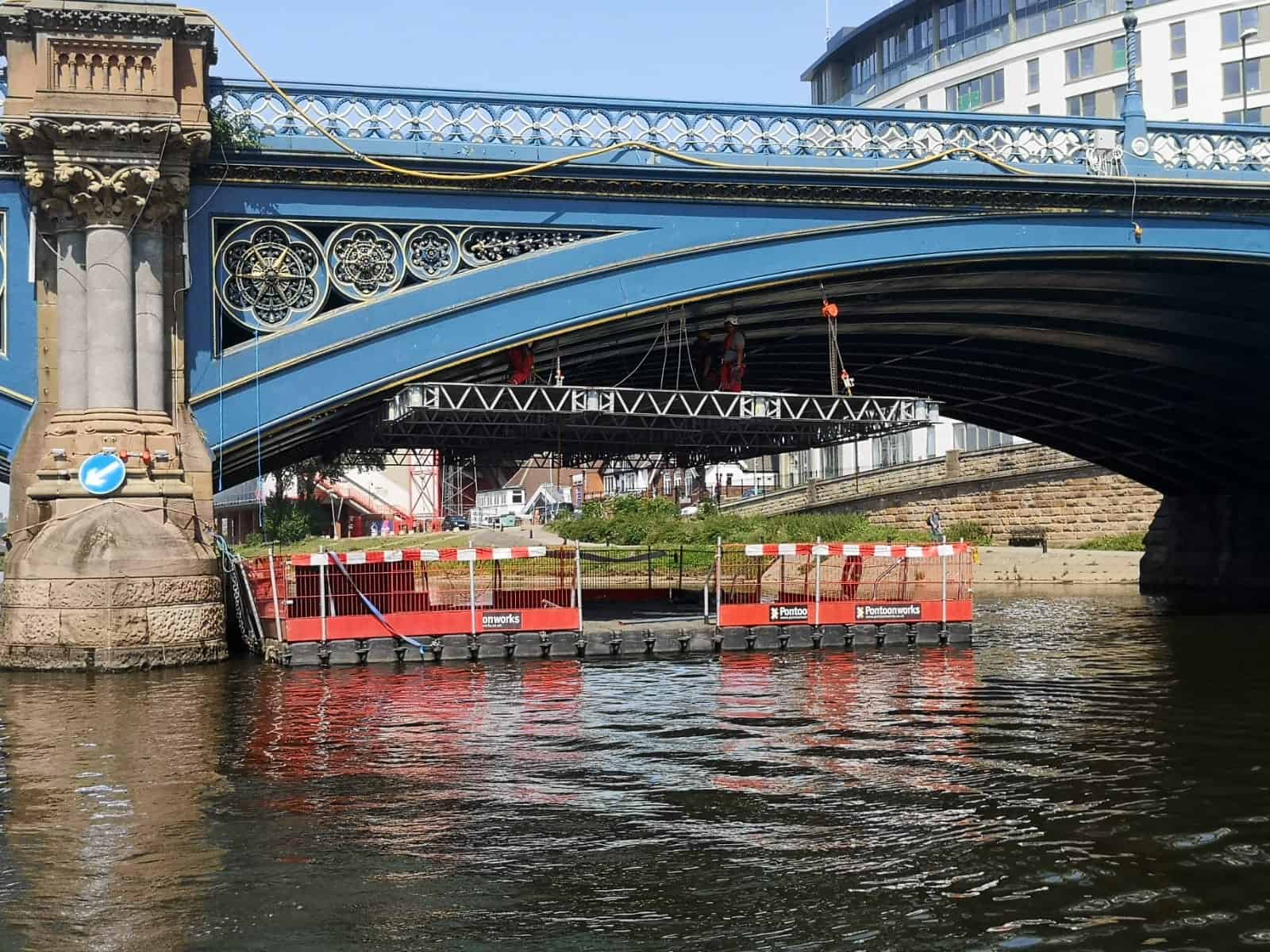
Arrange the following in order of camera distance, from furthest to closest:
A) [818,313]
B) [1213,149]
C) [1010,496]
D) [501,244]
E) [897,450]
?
[897,450], [1010,496], [818,313], [1213,149], [501,244]

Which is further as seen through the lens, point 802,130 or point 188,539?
point 802,130

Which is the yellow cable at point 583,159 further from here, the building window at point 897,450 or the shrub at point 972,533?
the building window at point 897,450

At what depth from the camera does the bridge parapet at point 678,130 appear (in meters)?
24.0

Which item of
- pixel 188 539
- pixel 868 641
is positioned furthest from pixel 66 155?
pixel 868 641

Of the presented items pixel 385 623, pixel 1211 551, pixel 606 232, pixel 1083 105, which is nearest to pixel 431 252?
pixel 606 232

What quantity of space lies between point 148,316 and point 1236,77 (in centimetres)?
5749

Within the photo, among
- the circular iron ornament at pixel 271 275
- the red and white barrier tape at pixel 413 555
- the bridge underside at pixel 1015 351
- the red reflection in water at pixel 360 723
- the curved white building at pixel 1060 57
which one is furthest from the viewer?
the curved white building at pixel 1060 57

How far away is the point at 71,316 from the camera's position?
74.6 ft

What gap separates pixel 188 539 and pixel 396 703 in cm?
558

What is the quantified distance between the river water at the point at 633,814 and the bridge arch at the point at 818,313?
18.4ft

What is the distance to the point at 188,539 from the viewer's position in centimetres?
2269

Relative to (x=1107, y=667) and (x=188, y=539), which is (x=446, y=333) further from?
(x=1107, y=667)

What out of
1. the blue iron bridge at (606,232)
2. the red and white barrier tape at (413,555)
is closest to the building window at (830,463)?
the blue iron bridge at (606,232)

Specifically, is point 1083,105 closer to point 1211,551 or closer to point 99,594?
point 1211,551
